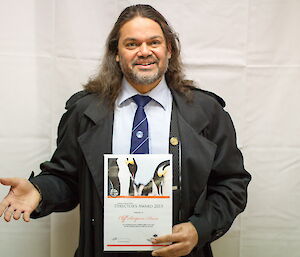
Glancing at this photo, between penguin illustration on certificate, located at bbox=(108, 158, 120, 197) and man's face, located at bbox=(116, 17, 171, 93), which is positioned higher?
man's face, located at bbox=(116, 17, 171, 93)

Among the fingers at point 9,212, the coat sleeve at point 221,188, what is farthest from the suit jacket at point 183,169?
the fingers at point 9,212

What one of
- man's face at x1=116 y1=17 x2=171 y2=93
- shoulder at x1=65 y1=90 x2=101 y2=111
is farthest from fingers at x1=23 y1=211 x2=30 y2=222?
man's face at x1=116 y1=17 x2=171 y2=93

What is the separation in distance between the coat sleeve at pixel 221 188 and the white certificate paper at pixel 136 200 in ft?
0.42

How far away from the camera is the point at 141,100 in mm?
1285

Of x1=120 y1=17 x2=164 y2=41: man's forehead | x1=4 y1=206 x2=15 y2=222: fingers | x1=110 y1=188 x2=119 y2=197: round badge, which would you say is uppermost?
x1=120 y1=17 x2=164 y2=41: man's forehead

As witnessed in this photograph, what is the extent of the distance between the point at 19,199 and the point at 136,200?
321 millimetres

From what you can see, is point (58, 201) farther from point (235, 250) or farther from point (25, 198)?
point (235, 250)

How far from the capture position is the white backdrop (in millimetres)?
1552

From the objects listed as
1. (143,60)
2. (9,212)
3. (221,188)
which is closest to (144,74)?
(143,60)

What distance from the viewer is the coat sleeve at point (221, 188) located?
121 centimetres

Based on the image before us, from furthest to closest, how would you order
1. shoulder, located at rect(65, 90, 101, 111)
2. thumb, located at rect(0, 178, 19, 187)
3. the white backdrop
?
1. the white backdrop
2. shoulder, located at rect(65, 90, 101, 111)
3. thumb, located at rect(0, 178, 19, 187)

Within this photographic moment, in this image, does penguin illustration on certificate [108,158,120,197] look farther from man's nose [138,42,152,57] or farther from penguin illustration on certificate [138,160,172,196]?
man's nose [138,42,152,57]

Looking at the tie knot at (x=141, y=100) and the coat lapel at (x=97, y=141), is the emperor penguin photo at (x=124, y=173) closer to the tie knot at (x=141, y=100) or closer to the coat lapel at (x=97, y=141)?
the coat lapel at (x=97, y=141)

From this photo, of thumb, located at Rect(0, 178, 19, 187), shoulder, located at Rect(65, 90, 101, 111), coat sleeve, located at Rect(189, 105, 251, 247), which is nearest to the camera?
thumb, located at Rect(0, 178, 19, 187)
